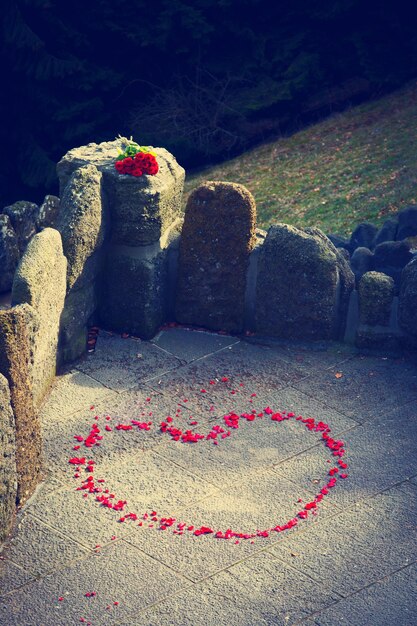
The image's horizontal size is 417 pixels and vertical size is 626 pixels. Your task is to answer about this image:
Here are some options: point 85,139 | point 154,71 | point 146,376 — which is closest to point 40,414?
point 146,376

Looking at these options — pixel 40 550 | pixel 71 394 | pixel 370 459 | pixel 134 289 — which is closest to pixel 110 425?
pixel 71 394

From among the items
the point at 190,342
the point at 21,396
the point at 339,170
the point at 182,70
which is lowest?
the point at 190,342

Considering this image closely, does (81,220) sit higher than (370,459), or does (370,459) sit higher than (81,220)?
(81,220)

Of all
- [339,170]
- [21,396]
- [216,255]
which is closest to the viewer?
[21,396]

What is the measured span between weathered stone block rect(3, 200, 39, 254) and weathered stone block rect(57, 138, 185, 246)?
60.3 inches

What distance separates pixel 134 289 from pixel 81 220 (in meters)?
1.22

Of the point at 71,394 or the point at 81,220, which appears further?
the point at 81,220

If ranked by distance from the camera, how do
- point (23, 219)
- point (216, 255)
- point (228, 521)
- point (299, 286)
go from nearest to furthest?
point (228, 521)
point (299, 286)
point (216, 255)
point (23, 219)

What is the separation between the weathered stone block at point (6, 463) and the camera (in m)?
8.99

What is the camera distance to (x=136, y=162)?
1230 cm

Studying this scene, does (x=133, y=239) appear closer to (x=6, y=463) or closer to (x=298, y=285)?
(x=298, y=285)

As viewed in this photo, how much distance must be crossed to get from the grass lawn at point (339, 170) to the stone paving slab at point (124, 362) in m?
4.52

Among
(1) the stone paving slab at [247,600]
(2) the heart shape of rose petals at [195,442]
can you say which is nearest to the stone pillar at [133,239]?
(2) the heart shape of rose petals at [195,442]

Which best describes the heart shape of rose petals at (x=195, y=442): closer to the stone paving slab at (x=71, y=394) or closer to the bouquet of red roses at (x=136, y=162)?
the stone paving slab at (x=71, y=394)
